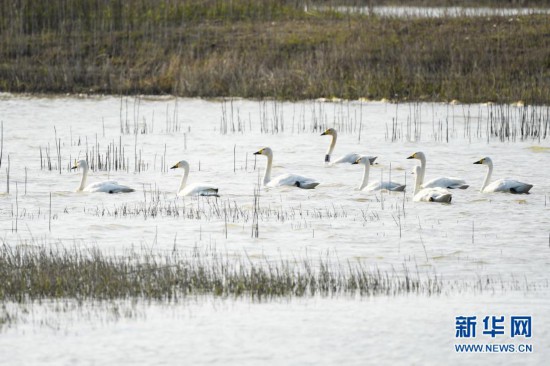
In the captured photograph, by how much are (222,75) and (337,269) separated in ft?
49.3

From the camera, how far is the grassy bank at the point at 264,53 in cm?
2275

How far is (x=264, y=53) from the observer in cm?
2459

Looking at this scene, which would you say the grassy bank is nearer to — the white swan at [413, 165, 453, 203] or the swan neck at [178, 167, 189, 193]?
the white swan at [413, 165, 453, 203]

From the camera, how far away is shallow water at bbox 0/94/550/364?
7.37 metres

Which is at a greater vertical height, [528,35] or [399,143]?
[528,35]

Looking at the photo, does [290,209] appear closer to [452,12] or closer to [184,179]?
[184,179]

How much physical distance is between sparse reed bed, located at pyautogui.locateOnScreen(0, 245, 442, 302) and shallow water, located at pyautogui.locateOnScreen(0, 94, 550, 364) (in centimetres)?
27

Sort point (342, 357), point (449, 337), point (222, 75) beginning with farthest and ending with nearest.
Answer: point (222, 75)
point (449, 337)
point (342, 357)

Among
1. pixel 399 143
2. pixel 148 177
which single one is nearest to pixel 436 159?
pixel 399 143

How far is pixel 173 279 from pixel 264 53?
1658 cm

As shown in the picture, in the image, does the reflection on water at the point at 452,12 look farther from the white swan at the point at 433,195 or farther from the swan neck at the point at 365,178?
the white swan at the point at 433,195

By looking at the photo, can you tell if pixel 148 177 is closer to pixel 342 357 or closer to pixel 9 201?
pixel 9 201

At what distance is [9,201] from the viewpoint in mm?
12703

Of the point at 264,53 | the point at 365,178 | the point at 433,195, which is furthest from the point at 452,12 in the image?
the point at 433,195
